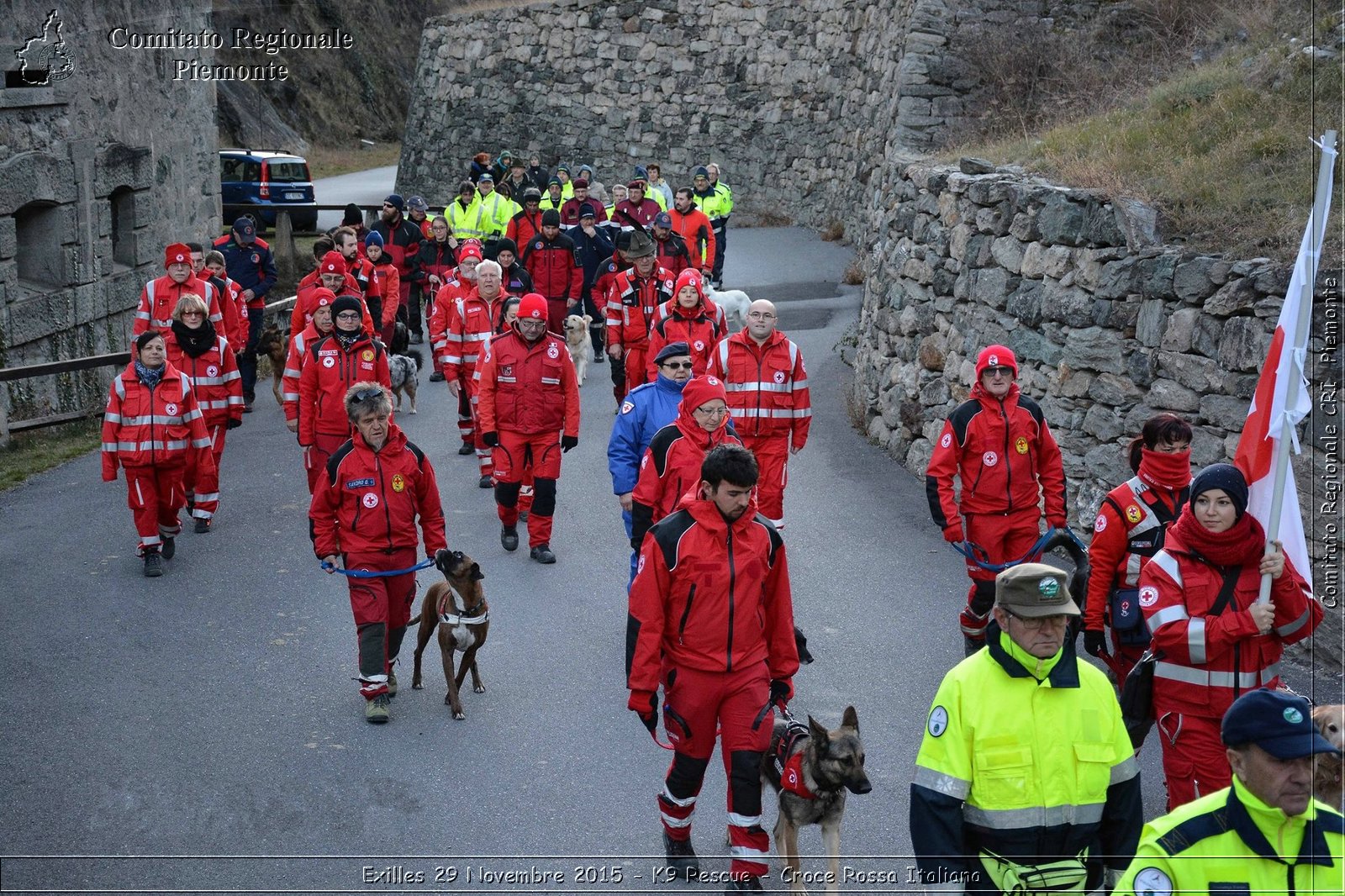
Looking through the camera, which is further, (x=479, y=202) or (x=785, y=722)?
(x=479, y=202)

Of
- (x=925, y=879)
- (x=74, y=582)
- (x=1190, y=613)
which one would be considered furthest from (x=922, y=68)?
(x=925, y=879)

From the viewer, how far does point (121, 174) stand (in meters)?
17.6

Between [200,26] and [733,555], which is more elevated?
[200,26]

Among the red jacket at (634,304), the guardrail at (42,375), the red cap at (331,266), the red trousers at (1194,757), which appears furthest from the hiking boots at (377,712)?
the guardrail at (42,375)

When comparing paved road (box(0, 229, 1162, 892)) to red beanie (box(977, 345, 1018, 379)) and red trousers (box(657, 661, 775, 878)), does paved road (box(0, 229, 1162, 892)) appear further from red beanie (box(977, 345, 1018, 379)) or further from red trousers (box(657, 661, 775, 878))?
red beanie (box(977, 345, 1018, 379))

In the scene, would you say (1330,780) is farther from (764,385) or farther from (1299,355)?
(764,385)

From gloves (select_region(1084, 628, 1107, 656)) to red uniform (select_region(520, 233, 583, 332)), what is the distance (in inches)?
393

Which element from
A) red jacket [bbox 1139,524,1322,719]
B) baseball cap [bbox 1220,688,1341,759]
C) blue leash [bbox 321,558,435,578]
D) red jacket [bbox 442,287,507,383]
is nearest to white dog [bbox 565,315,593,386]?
red jacket [bbox 442,287,507,383]

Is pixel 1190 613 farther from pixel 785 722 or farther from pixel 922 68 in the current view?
pixel 922 68

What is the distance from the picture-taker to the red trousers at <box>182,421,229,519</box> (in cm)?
1043

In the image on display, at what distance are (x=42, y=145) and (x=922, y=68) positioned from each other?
10739 mm

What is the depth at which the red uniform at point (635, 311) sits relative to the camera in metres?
13.3

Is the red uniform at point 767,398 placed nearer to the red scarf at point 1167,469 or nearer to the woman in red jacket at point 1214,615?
the red scarf at point 1167,469

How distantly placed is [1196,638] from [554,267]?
37.2ft
